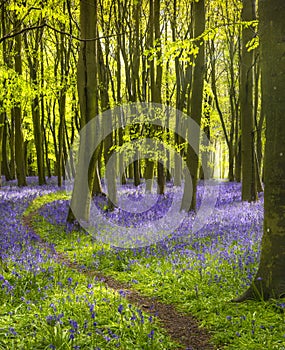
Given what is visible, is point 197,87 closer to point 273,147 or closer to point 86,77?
point 86,77

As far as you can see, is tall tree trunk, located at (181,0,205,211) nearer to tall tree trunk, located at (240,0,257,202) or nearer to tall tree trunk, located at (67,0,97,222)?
tall tree trunk, located at (240,0,257,202)

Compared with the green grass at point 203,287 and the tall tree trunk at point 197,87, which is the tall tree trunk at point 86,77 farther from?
the tall tree trunk at point 197,87

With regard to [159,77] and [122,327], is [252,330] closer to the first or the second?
[122,327]

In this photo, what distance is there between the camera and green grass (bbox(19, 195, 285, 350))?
15.0ft

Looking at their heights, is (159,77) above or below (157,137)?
above

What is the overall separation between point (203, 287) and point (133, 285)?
1403 millimetres

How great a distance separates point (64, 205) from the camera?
15.3 metres

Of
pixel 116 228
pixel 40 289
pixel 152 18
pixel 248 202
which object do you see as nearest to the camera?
pixel 40 289

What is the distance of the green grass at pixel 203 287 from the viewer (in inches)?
181

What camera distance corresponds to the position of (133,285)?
7.02 meters

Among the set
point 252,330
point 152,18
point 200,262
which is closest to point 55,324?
point 252,330

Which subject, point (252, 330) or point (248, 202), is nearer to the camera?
point (252, 330)

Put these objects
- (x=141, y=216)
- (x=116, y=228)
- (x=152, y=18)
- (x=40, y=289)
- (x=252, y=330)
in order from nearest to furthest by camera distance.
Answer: (x=252, y=330) < (x=40, y=289) < (x=116, y=228) < (x=141, y=216) < (x=152, y=18)

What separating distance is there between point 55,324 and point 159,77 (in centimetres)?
1292
